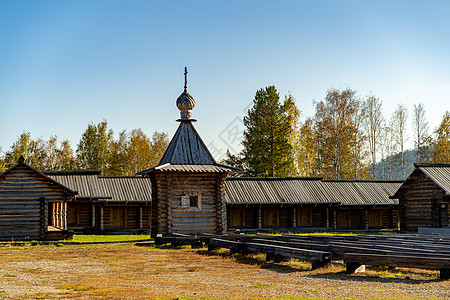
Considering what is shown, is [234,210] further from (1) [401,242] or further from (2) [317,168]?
(2) [317,168]

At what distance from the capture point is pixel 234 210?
119ft

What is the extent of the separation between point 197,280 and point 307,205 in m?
26.0

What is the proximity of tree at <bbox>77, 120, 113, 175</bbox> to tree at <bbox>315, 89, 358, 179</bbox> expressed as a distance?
2685 centimetres

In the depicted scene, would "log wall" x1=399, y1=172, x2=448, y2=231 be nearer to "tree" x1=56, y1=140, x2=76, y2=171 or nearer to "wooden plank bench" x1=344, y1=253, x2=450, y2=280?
"wooden plank bench" x1=344, y1=253, x2=450, y2=280

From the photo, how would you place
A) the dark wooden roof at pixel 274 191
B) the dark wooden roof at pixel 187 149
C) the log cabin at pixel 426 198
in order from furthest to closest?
the dark wooden roof at pixel 274 191 < the log cabin at pixel 426 198 < the dark wooden roof at pixel 187 149

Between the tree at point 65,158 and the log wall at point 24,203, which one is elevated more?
the tree at point 65,158

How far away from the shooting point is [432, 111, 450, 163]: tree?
181 feet

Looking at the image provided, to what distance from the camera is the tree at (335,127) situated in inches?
2079

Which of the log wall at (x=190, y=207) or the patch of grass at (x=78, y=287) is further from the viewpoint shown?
the log wall at (x=190, y=207)

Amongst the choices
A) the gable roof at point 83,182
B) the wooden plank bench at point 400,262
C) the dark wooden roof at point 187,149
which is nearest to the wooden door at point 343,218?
the dark wooden roof at point 187,149

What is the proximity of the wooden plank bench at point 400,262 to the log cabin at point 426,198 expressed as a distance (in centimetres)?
2011

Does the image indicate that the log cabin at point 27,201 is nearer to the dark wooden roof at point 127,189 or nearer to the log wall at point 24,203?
the log wall at point 24,203

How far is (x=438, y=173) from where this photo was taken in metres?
32.8

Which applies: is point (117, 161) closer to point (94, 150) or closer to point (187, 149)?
point (94, 150)
